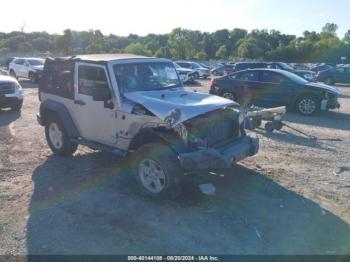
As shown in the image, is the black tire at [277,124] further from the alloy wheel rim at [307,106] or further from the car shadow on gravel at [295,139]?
the alloy wheel rim at [307,106]

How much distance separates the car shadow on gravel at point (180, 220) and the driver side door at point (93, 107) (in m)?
0.78

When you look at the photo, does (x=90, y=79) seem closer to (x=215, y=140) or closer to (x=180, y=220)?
(x=215, y=140)

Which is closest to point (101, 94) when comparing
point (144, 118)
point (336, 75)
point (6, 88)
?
point (144, 118)

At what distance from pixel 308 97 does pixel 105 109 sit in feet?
28.6

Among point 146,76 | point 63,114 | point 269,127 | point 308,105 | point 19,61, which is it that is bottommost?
point 269,127

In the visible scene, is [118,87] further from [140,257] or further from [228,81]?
[228,81]

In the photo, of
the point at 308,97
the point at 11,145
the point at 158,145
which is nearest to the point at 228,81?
the point at 308,97

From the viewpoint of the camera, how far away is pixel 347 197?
5645mm

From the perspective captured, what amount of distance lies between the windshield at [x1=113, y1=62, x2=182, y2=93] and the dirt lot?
1484 mm

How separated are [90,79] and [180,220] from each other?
3.11 meters

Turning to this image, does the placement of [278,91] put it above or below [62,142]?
above

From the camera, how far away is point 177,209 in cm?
516

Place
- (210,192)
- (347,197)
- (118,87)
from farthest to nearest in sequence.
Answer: (118,87)
(347,197)
(210,192)

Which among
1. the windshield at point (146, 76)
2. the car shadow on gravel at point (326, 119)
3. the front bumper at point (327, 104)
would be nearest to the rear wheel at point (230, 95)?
the car shadow on gravel at point (326, 119)
